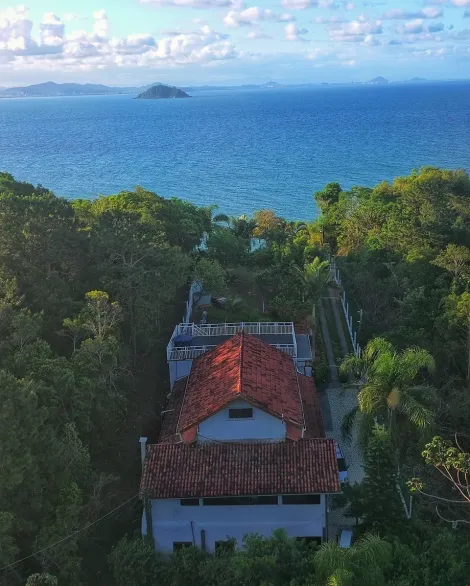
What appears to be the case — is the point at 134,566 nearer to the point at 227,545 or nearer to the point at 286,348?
the point at 227,545

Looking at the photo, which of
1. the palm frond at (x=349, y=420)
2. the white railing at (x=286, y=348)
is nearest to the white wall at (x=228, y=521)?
the palm frond at (x=349, y=420)

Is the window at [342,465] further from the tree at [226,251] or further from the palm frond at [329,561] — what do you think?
the tree at [226,251]

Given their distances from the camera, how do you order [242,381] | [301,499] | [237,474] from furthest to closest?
[242,381]
[237,474]
[301,499]

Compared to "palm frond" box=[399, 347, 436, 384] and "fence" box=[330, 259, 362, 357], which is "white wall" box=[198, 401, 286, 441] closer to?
"palm frond" box=[399, 347, 436, 384]

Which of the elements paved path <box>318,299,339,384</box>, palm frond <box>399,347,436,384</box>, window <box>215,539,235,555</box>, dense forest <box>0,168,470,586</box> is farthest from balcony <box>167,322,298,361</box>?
window <box>215,539,235,555</box>

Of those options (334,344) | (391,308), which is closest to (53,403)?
(334,344)

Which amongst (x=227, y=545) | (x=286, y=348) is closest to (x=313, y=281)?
(x=286, y=348)

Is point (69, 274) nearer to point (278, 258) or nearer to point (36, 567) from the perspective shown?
point (36, 567)
